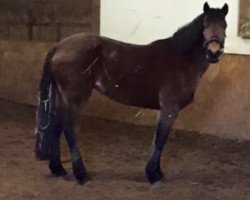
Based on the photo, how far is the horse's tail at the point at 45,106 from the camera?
157 inches

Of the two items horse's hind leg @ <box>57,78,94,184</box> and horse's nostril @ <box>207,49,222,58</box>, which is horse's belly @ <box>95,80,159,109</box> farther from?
horse's nostril @ <box>207,49,222,58</box>

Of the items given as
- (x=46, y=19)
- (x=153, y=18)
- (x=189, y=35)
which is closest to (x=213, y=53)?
(x=189, y=35)

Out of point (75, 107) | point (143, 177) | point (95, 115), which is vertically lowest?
point (95, 115)

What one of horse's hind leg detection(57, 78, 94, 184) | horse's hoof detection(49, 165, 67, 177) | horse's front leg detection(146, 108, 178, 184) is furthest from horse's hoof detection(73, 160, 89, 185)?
horse's front leg detection(146, 108, 178, 184)

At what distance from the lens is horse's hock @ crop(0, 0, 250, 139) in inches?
213

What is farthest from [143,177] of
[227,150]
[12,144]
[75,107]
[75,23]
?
[75,23]

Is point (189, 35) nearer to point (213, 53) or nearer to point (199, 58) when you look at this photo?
point (199, 58)

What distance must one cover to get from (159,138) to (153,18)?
2.20 meters

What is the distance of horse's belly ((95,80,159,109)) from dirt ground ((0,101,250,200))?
1.99 feet

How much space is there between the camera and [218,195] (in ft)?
12.6

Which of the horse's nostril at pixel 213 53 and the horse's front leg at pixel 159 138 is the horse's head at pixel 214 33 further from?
the horse's front leg at pixel 159 138

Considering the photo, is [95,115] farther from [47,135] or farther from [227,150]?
[47,135]

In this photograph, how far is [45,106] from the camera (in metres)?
4.02

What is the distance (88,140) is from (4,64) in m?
2.51
